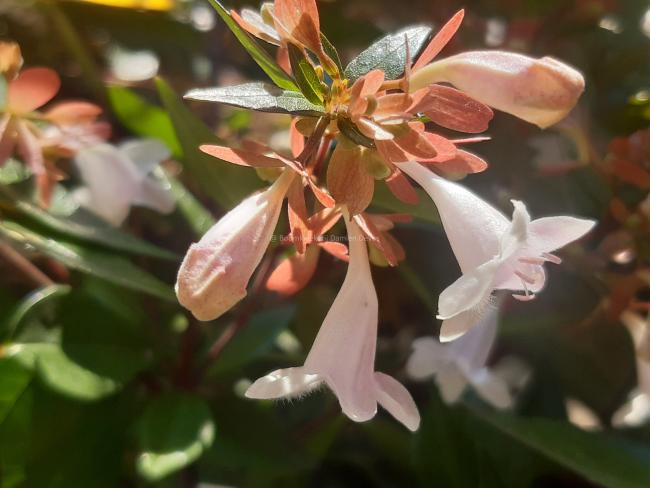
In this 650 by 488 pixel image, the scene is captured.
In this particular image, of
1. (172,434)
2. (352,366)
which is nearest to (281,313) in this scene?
(172,434)

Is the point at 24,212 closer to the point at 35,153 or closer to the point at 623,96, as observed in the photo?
the point at 35,153

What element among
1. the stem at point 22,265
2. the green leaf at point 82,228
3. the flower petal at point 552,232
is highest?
the flower petal at point 552,232

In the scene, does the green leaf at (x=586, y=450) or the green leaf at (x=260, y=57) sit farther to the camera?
the green leaf at (x=586, y=450)

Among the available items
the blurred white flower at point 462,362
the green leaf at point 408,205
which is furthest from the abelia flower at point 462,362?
the green leaf at point 408,205

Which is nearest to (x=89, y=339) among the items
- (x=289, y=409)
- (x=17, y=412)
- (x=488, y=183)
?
(x=17, y=412)

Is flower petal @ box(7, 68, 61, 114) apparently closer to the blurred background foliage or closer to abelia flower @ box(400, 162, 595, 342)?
the blurred background foliage

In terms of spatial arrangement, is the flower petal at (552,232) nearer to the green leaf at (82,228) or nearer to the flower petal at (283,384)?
the flower petal at (283,384)
